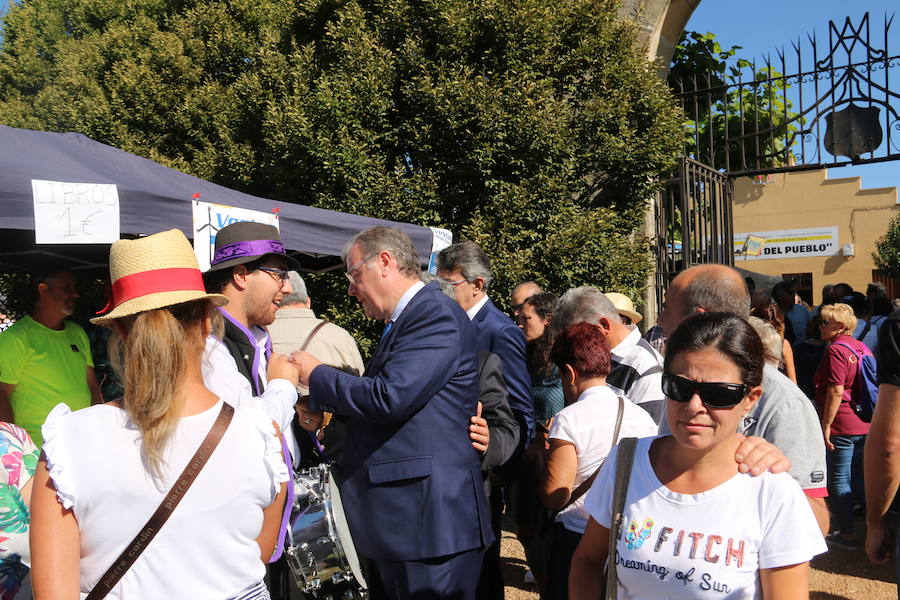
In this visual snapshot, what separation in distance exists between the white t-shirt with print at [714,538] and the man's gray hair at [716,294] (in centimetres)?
93

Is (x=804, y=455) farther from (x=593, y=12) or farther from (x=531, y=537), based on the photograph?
(x=593, y=12)

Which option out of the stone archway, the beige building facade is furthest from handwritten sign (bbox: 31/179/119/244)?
the beige building facade

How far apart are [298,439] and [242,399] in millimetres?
1339

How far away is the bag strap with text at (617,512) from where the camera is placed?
176cm

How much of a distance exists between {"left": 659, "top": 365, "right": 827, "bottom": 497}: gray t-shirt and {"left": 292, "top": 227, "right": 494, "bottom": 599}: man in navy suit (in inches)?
42.4

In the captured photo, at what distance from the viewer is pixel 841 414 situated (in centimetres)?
577

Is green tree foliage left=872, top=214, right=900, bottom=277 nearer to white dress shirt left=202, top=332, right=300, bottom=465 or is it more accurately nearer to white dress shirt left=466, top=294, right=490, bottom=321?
white dress shirt left=466, top=294, right=490, bottom=321

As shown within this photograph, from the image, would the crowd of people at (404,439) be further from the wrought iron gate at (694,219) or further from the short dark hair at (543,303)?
the wrought iron gate at (694,219)

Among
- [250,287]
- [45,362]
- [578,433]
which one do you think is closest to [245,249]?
[250,287]

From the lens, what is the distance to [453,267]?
4.32 m

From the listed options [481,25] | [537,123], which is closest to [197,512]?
[537,123]

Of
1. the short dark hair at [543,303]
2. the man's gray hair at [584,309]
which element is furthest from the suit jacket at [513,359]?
the short dark hair at [543,303]

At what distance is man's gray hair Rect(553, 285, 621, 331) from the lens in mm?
3635

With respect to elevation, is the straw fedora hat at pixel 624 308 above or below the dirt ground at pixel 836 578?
above
